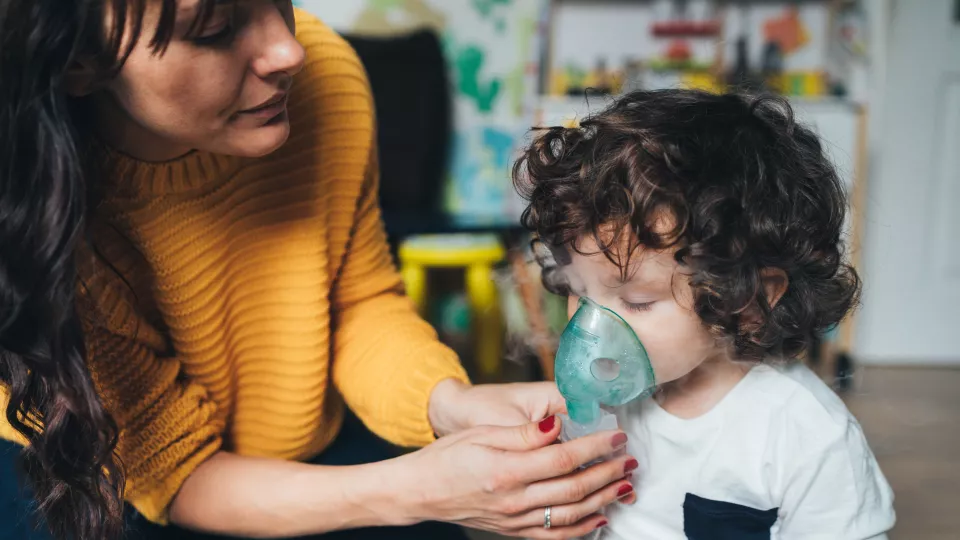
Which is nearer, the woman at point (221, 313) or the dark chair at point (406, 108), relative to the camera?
the woman at point (221, 313)

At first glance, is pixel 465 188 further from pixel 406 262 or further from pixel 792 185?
pixel 792 185

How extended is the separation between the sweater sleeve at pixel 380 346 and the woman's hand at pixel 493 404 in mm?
24

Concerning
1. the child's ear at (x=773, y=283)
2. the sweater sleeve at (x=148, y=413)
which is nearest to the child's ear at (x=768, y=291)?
the child's ear at (x=773, y=283)

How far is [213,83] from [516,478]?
505 millimetres

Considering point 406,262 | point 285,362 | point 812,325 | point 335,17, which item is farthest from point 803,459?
point 335,17

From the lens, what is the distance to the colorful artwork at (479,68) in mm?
Answer: 3422

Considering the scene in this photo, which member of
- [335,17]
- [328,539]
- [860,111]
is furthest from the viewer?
[335,17]

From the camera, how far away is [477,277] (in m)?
2.89

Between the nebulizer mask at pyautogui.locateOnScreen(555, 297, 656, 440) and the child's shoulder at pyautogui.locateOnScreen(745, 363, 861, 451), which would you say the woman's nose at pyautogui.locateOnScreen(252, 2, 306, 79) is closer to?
the nebulizer mask at pyautogui.locateOnScreen(555, 297, 656, 440)

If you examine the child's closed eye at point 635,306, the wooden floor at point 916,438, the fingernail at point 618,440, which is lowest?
the wooden floor at point 916,438

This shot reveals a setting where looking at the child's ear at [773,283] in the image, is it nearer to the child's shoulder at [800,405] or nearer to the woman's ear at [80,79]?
the child's shoulder at [800,405]

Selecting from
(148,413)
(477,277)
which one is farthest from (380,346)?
(477,277)

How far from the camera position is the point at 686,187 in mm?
833

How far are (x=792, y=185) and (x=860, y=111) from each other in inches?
85.1
